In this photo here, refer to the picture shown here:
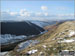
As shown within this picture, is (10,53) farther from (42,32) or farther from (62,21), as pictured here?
(62,21)

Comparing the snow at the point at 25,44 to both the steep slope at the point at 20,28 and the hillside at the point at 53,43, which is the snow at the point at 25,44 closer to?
the hillside at the point at 53,43

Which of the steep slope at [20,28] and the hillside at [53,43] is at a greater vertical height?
the steep slope at [20,28]

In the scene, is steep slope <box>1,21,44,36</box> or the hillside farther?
steep slope <box>1,21,44,36</box>

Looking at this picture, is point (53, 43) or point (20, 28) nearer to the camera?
point (53, 43)

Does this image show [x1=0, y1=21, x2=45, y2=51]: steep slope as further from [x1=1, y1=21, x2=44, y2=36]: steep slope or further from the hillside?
the hillside

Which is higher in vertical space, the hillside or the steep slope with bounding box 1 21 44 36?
the steep slope with bounding box 1 21 44 36

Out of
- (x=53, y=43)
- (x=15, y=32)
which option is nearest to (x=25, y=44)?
(x=15, y=32)

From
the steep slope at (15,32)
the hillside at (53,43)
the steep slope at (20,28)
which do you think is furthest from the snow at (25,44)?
the steep slope at (20,28)

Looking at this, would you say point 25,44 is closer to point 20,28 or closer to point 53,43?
point 20,28

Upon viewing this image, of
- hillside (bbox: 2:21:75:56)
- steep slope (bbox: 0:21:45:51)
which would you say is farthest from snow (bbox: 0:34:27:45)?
hillside (bbox: 2:21:75:56)
